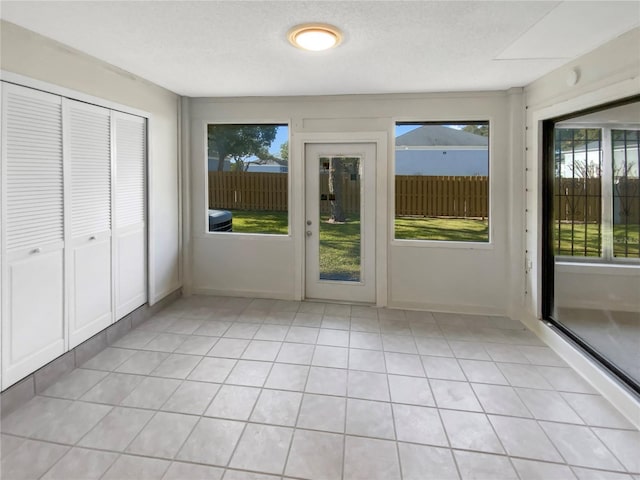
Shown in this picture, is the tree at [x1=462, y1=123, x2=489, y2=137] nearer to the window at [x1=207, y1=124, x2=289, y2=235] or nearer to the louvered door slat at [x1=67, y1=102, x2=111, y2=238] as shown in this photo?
the window at [x1=207, y1=124, x2=289, y2=235]

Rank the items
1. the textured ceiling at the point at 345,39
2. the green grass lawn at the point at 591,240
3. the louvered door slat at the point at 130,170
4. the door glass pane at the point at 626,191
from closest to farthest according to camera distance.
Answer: the textured ceiling at the point at 345,39
the door glass pane at the point at 626,191
the green grass lawn at the point at 591,240
the louvered door slat at the point at 130,170

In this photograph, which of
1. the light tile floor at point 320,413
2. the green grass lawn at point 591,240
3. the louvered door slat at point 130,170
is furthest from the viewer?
the louvered door slat at point 130,170

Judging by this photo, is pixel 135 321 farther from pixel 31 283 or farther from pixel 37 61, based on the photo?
pixel 37 61

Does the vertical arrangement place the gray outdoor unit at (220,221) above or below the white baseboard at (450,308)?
above

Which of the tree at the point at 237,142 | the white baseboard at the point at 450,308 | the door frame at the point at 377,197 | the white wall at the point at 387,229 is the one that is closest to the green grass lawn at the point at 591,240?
the white wall at the point at 387,229

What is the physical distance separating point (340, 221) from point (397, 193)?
71 centimetres

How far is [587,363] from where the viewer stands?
8.24 ft

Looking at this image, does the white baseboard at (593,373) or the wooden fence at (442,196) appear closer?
the white baseboard at (593,373)

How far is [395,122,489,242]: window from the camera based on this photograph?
3.76 metres

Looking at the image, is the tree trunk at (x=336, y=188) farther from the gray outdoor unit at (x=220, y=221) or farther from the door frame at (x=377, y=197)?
the gray outdoor unit at (x=220, y=221)

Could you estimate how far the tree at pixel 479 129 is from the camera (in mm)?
3708

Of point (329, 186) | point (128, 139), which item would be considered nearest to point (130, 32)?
point (128, 139)

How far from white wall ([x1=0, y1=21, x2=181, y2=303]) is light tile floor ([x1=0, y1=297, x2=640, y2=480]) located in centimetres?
97

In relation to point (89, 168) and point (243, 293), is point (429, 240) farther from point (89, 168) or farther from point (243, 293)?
point (89, 168)
